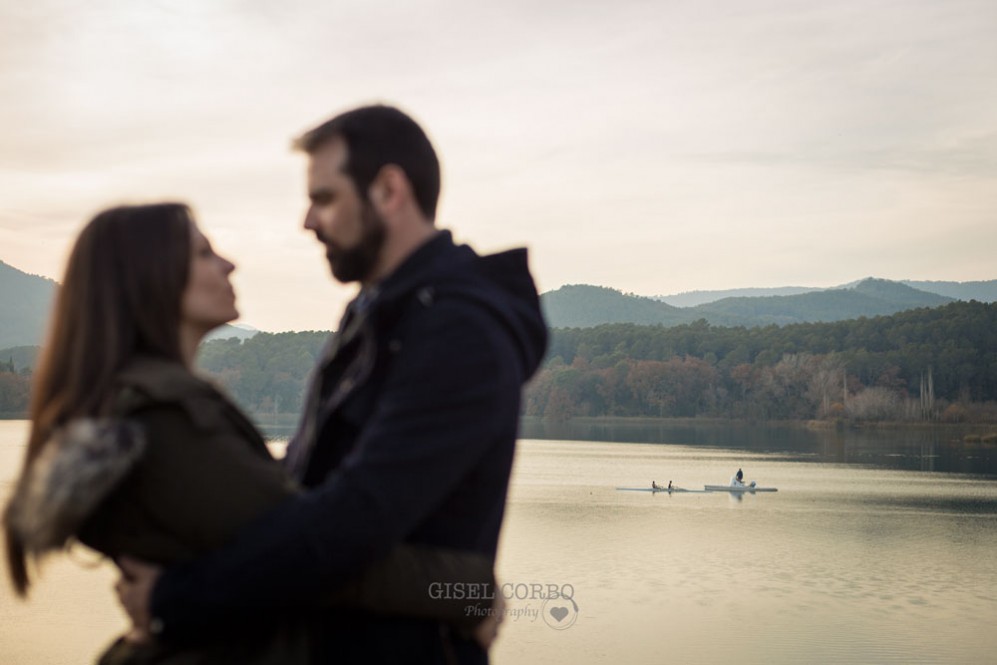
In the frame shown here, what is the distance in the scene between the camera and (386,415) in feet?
4.98

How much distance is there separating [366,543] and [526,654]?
14195 mm

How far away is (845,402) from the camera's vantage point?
90750 millimetres

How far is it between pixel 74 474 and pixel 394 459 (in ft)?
1.25

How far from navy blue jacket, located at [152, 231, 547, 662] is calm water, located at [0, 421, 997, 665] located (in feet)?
19.1

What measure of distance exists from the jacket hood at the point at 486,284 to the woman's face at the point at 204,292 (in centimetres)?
24

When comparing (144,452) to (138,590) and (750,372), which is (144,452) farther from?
(750,372)

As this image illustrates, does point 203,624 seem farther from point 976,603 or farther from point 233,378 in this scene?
point 233,378

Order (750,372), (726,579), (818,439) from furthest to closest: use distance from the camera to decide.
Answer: (750,372)
(818,439)
(726,579)

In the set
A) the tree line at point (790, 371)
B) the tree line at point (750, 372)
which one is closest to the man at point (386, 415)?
the tree line at point (750, 372)

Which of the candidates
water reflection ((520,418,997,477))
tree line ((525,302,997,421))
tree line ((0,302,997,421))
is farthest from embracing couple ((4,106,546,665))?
tree line ((525,302,997,421))

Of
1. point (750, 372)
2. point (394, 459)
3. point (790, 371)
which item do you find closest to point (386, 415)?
point (394, 459)

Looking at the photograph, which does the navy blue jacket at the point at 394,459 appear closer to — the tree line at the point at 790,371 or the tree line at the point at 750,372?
the tree line at the point at 750,372

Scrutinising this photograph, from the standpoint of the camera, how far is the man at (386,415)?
4.78 feet

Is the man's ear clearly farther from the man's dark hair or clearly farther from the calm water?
the calm water
